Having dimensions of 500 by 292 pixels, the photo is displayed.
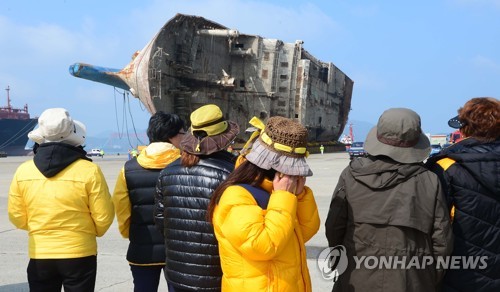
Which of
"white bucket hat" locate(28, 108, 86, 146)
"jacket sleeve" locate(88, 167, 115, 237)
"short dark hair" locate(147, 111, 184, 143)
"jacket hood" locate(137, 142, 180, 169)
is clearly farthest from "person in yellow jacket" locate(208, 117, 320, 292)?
"short dark hair" locate(147, 111, 184, 143)

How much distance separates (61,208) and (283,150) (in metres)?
1.76

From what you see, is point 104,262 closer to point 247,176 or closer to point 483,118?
point 247,176

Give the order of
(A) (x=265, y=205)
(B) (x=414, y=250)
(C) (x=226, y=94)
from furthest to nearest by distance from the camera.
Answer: (C) (x=226, y=94) < (B) (x=414, y=250) < (A) (x=265, y=205)

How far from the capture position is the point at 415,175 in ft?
8.61

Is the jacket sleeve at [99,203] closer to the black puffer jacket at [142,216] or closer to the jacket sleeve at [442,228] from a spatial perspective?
the black puffer jacket at [142,216]

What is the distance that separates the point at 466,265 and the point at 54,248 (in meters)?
2.62

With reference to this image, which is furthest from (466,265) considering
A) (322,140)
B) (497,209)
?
(322,140)

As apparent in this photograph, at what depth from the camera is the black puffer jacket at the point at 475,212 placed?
8.87 ft

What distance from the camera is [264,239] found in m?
2.28

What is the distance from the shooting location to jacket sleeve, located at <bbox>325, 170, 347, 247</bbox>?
108 inches

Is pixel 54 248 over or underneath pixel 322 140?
over

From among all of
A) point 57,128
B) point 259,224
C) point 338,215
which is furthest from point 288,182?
point 57,128

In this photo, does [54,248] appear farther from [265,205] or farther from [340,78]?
[340,78]

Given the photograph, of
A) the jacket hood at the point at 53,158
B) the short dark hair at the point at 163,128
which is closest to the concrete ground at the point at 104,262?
the short dark hair at the point at 163,128
